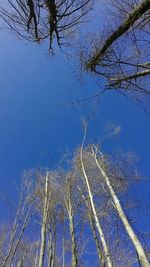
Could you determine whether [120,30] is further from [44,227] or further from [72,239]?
[72,239]

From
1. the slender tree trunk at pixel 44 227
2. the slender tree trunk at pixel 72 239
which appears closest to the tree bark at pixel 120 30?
the slender tree trunk at pixel 44 227

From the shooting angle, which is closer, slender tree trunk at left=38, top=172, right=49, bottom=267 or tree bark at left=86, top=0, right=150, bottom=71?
tree bark at left=86, top=0, right=150, bottom=71

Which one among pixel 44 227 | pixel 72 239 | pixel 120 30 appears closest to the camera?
pixel 120 30

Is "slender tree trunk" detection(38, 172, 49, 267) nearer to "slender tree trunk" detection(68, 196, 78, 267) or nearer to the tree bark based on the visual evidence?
"slender tree trunk" detection(68, 196, 78, 267)

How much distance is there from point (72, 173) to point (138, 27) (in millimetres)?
6435

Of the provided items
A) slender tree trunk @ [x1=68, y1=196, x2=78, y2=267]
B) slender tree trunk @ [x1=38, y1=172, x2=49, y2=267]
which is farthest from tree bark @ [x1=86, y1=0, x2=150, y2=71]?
slender tree trunk @ [x1=68, y1=196, x2=78, y2=267]

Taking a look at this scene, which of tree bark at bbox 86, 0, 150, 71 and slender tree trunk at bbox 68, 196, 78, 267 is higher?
tree bark at bbox 86, 0, 150, 71

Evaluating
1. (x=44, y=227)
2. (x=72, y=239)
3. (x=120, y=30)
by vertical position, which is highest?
(x=120, y=30)

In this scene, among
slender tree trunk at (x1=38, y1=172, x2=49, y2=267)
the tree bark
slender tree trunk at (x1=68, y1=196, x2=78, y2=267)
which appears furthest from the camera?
slender tree trunk at (x1=68, y1=196, x2=78, y2=267)

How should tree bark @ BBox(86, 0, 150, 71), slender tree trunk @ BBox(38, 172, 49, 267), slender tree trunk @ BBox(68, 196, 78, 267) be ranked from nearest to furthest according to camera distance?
tree bark @ BBox(86, 0, 150, 71), slender tree trunk @ BBox(38, 172, 49, 267), slender tree trunk @ BBox(68, 196, 78, 267)

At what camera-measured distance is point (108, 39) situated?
5.96m

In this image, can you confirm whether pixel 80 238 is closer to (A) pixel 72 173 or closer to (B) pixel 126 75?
(A) pixel 72 173

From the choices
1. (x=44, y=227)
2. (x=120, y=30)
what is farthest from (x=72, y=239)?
(x=120, y=30)

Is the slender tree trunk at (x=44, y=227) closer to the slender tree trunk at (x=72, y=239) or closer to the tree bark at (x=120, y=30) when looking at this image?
the slender tree trunk at (x=72, y=239)
